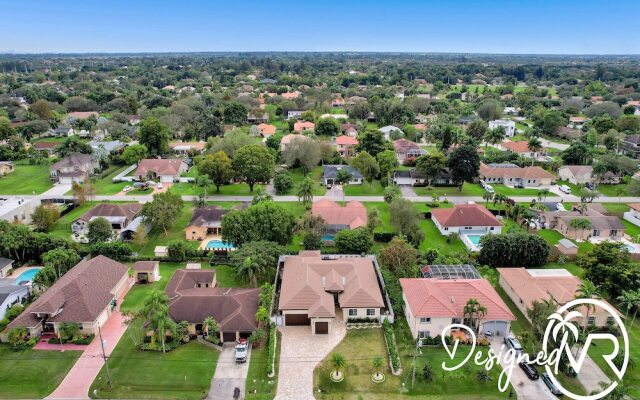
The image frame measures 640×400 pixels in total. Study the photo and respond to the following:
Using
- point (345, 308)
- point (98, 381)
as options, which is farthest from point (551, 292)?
point (98, 381)

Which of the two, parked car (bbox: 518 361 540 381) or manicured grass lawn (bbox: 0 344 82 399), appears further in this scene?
parked car (bbox: 518 361 540 381)

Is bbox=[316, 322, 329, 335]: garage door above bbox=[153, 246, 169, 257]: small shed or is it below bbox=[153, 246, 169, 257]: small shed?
below

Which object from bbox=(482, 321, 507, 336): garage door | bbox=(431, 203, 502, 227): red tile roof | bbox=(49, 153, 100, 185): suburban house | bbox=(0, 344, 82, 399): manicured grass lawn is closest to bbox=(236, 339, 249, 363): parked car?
bbox=(0, 344, 82, 399): manicured grass lawn

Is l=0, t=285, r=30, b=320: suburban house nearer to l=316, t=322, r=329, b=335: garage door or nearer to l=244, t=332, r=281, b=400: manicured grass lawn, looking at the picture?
l=244, t=332, r=281, b=400: manicured grass lawn

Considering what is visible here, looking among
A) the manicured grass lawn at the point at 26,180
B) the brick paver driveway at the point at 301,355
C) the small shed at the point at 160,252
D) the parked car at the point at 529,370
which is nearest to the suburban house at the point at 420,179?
the small shed at the point at 160,252

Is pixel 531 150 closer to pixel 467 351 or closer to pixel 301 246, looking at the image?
pixel 301 246

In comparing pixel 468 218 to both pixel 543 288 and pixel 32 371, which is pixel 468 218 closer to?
pixel 543 288

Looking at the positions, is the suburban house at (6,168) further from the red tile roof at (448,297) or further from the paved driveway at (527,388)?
the paved driveway at (527,388)
